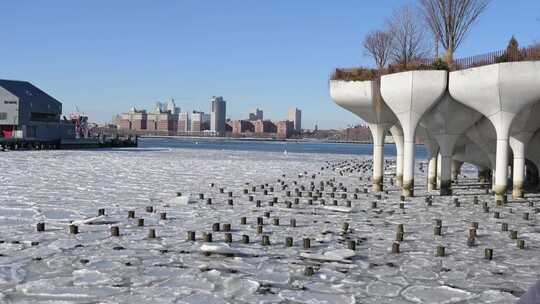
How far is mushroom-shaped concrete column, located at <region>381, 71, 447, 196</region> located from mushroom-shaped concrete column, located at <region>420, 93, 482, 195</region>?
87 cm

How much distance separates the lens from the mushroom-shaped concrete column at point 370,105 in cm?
2881

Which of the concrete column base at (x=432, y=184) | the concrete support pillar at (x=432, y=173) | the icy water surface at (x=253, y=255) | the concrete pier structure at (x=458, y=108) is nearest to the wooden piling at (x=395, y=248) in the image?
the icy water surface at (x=253, y=255)

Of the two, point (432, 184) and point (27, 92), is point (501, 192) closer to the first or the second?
point (432, 184)

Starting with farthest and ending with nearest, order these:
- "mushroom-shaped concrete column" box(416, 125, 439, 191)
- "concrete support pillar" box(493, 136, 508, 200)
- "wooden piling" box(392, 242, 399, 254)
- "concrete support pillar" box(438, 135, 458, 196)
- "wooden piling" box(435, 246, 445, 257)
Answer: "mushroom-shaped concrete column" box(416, 125, 439, 191) < "concrete support pillar" box(438, 135, 458, 196) < "concrete support pillar" box(493, 136, 508, 200) < "wooden piling" box(392, 242, 399, 254) < "wooden piling" box(435, 246, 445, 257)

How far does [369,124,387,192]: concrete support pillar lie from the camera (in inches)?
1235

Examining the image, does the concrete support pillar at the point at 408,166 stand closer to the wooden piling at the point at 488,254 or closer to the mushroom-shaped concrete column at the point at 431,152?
the mushroom-shaped concrete column at the point at 431,152

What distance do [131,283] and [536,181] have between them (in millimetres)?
32819

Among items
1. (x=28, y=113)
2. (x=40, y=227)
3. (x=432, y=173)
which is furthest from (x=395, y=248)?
(x=28, y=113)

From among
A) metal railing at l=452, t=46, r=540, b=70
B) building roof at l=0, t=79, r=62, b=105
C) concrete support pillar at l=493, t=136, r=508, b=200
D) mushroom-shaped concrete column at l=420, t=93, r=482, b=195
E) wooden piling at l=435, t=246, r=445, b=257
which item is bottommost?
wooden piling at l=435, t=246, r=445, b=257

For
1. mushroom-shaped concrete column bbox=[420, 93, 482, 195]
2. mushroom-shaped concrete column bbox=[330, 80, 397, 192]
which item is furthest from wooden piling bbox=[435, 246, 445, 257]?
mushroom-shaped concrete column bbox=[330, 80, 397, 192]

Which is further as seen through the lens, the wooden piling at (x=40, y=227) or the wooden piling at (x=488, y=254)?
the wooden piling at (x=40, y=227)

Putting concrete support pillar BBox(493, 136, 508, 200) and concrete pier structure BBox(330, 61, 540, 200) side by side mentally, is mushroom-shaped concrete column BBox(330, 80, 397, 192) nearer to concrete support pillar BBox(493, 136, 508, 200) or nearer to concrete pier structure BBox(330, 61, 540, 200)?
concrete pier structure BBox(330, 61, 540, 200)

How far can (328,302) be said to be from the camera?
31.0ft

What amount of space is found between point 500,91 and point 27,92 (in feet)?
292
